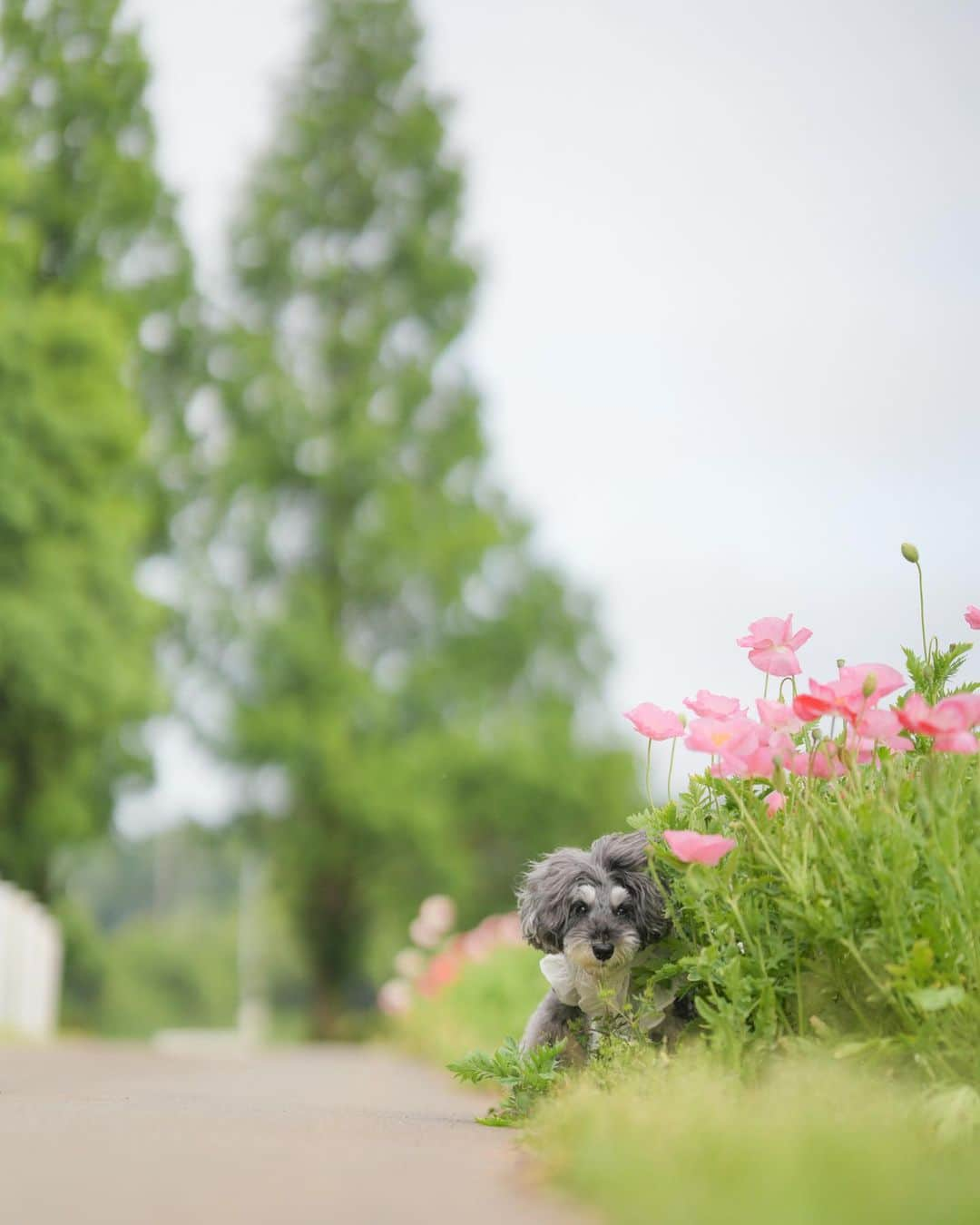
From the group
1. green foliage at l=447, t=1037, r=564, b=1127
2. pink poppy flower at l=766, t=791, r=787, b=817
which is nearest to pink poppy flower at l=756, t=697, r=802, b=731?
pink poppy flower at l=766, t=791, r=787, b=817

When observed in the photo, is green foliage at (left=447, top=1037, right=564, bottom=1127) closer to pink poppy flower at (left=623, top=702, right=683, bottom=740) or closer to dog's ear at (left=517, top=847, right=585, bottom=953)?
dog's ear at (left=517, top=847, right=585, bottom=953)

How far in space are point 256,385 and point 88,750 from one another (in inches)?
349

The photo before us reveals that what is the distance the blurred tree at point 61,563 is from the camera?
16.5 meters

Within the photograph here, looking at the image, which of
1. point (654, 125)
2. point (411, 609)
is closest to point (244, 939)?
point (411, 609)

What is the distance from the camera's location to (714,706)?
14.6 feet

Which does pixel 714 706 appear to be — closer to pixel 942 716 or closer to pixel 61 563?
pixel 942 716

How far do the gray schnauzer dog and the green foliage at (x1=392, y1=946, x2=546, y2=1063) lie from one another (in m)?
5.85

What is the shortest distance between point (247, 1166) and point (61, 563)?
14611 mm

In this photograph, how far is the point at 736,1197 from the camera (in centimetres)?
228

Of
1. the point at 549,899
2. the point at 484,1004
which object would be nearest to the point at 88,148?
the point at 484,1004

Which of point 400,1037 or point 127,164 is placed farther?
point 127,164

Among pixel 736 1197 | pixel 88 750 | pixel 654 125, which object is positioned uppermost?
pixel 654 125

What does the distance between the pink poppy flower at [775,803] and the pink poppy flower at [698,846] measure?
16.6 inches

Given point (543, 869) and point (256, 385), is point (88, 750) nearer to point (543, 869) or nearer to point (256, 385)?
point (256, 385)
